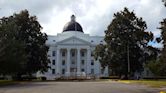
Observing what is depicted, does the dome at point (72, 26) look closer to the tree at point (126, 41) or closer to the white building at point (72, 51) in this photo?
the white building at point (72, 51)

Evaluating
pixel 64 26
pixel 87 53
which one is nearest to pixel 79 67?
pixel 87 53

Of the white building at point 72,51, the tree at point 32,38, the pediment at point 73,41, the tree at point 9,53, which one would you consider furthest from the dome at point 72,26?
the tree at point 9,53

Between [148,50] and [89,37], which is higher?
[89,37]

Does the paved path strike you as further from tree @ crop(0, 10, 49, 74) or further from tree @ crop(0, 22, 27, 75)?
tree @ crop(0, 10, 49, 74)

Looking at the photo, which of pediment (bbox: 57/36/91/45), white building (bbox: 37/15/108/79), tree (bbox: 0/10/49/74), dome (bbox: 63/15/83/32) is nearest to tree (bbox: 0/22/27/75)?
tree (bbox: 0/10/49/74)

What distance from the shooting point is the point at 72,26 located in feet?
488

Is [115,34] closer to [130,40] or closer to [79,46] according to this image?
[130,40]

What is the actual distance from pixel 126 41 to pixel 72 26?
2440 inches

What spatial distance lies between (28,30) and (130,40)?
74.8ft

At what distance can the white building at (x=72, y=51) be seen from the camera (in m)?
145

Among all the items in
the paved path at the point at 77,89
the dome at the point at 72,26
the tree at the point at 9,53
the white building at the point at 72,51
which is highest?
the dome at the point at 72,26

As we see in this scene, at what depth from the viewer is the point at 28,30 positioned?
87.0m

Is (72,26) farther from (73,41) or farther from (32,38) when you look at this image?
(32,38)

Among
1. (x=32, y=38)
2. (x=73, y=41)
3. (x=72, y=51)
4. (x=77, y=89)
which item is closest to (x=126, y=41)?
(x=32, y=38)
